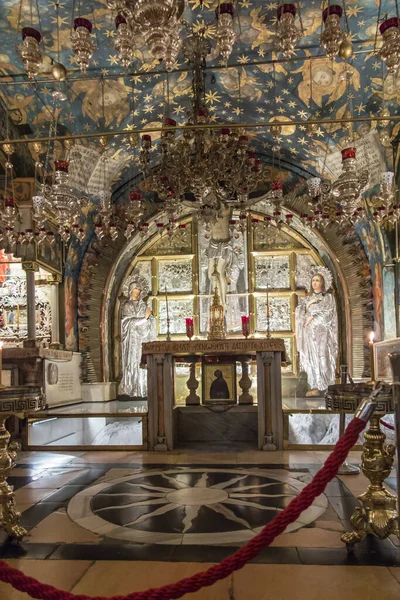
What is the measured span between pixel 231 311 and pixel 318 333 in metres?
2.35

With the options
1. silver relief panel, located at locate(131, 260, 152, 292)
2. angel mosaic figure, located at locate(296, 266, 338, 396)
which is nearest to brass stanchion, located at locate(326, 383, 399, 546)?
angel mosaic figure, located at locate(296, 266, 338, 396)

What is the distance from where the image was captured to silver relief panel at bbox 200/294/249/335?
13070 millimetres

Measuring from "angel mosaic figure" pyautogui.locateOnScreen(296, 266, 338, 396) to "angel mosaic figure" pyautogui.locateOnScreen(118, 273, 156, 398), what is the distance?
13.3ft

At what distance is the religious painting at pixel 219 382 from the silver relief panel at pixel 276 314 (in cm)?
555

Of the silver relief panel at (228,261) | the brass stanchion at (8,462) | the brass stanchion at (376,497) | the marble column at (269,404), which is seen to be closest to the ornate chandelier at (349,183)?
the marble column at (269,404)

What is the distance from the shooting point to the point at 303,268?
13.0 meters

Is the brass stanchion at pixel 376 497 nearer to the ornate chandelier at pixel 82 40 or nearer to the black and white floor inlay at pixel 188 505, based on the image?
the black and white floor inlay at pixel 188 505

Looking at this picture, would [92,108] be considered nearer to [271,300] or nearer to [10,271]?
[10,271]

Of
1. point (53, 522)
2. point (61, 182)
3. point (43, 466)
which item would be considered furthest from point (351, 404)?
point (61, 182)

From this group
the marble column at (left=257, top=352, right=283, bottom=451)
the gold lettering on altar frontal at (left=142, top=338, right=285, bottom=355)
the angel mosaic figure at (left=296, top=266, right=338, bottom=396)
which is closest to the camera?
the marble column at (left=257, top=352, right=283, bottom=451)

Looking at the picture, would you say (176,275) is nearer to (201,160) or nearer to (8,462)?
(201,160)

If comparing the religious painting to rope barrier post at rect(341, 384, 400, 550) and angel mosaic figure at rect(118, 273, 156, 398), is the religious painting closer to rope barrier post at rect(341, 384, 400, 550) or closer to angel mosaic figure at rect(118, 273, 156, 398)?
rope barrier post at rect(341, 384, 400, 550)

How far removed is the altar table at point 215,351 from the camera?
6.66m

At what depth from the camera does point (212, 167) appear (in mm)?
7559
